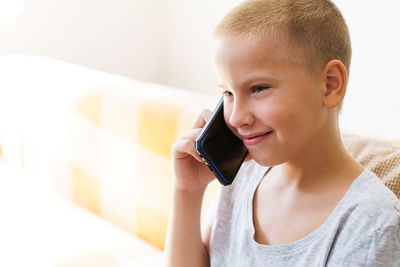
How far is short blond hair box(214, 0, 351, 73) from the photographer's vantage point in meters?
0.70

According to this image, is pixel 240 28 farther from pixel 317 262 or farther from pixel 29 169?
pixel 29 169

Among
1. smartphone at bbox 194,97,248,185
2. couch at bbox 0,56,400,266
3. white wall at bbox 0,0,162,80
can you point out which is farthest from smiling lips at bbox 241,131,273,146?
white wall at bbox 0,0,162,80

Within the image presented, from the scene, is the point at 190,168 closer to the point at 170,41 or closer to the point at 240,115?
the point at 240,115

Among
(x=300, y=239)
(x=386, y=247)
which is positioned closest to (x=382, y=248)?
(x=386, y=247)

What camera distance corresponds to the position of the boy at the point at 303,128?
70 centimetres

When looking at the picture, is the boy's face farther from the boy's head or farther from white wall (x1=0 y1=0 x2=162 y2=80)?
white wall (x1=0 y1=0 x2=162 y2=80)

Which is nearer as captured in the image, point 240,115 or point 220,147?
A: point 240,115

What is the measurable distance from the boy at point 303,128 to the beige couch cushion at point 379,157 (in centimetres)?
12

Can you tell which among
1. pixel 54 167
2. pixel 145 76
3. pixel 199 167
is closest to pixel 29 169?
pixel 54 167

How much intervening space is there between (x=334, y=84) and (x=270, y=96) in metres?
0.10

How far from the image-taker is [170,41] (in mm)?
3465

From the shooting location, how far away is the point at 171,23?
3.42m

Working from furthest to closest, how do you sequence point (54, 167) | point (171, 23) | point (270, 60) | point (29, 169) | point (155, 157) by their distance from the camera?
point (171, 23)
point (29, 169)
point (54, 167)
point (155, 157)
point (270, 60)

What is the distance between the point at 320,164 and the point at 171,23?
2.78 metres
